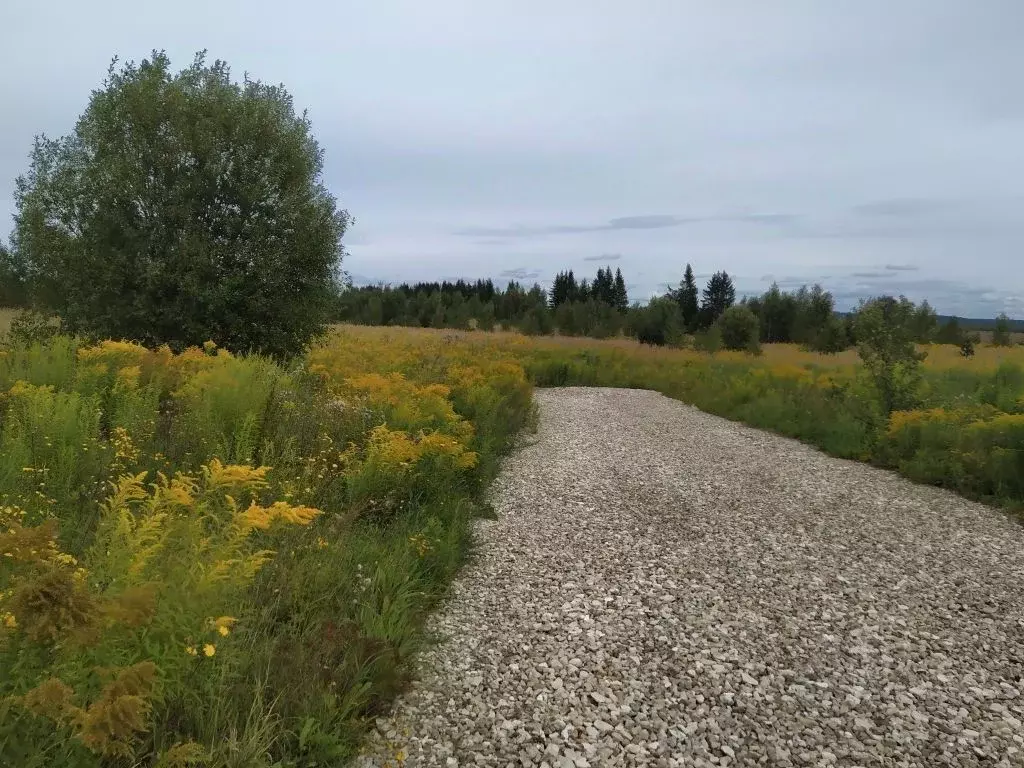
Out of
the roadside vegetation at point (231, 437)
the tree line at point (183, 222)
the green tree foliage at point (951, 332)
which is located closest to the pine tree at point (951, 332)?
the green tree foliage at point (951, 332)

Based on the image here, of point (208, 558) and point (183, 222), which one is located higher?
point (183, 222)

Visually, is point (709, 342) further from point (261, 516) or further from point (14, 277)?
point (261, 516)

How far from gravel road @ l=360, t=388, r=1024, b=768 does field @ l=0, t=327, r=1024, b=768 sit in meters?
0.44

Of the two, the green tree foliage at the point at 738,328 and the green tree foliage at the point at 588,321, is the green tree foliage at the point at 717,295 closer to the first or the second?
the green tree foliage at the point at 588,321

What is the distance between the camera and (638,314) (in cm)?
5569

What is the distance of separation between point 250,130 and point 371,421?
1024cm

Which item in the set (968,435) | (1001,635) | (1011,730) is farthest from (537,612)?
(968,435)

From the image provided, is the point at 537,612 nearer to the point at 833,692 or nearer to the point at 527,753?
Answer: the point at 527,753

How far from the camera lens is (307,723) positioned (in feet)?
9.02

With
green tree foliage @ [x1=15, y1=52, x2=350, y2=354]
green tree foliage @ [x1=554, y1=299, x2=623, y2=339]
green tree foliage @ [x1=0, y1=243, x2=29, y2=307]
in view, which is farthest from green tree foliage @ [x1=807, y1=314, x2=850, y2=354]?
green tree foliage @ [x1=0, y1=243, x2=29, y2=307]

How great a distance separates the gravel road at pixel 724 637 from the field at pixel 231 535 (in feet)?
1.44

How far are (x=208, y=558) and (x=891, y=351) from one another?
1239cm

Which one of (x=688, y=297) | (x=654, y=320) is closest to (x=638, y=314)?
(x=654, y=320)

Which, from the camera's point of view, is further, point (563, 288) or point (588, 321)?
point (563, 288)
